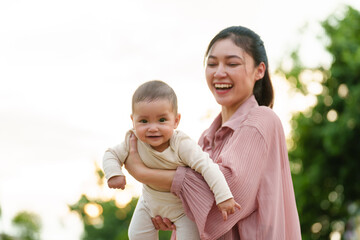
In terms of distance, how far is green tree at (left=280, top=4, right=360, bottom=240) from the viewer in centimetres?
1930

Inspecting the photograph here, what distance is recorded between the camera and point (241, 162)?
3.41 m

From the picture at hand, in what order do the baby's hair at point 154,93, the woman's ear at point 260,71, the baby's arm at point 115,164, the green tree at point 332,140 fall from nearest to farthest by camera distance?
1. the baby's hair at point 154,93
2. the baby's arm at point 115,164
3. the woman's ear at point 260,71
4. the green tree at point 332,140

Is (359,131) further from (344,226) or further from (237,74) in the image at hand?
(237,74)

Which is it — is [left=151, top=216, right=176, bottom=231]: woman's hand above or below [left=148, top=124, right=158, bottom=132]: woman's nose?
below

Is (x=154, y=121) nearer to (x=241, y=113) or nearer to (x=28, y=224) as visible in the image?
(x=241, y=113)

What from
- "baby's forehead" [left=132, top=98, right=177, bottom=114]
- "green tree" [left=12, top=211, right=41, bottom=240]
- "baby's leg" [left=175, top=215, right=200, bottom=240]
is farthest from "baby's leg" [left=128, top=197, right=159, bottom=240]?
"green tree" [left=12, top=211, right=41, bottom=240]

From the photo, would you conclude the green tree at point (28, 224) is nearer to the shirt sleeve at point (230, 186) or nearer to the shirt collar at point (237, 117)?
the shirt collar at point (237, 117)

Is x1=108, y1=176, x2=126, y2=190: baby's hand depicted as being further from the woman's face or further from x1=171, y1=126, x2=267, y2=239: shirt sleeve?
the woman's face

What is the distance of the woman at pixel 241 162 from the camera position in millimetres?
3320

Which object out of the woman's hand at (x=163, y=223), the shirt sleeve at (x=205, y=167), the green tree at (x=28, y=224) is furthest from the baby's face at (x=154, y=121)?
the green tree at (x=28, y=224)

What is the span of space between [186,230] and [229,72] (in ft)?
3.43

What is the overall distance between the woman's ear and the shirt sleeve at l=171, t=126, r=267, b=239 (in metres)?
0.68

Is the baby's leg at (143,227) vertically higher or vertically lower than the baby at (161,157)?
lower

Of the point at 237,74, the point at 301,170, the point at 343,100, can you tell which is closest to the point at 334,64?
the point at 343,100
